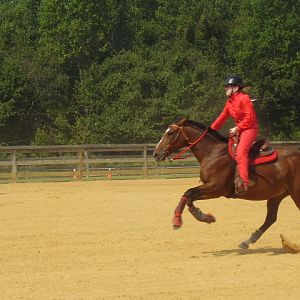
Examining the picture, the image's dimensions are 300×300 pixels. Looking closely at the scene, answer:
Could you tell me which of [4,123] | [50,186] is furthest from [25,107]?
[50,186]

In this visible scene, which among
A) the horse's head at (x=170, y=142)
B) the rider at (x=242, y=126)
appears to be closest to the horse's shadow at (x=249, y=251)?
the rider at (x=242, y=126)

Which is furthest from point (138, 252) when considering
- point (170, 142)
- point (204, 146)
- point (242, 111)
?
point (242, 111)

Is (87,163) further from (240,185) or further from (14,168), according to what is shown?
(240,185)

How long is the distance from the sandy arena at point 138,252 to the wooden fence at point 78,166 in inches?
332

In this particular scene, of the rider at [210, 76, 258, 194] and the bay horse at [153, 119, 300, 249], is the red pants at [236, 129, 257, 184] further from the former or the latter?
the bay horse at [153, 119, 300, 249]

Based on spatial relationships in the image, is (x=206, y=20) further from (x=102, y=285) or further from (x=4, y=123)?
(x=102, y=285)

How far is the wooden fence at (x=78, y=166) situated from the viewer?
26.9 meters

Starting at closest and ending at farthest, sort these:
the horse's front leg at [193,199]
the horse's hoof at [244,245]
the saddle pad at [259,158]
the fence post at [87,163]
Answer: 1. the horse's front leg at [193,199]
2. the saddle pad at [259,158]
3. the horse's hoof at [244,245]
4. the fence post at [87,163]

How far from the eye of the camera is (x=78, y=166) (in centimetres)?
2727

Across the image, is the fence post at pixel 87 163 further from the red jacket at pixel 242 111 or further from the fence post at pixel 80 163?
the red jacket at pixel 242 111

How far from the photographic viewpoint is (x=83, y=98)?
47.5 m

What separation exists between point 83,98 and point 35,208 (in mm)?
31457

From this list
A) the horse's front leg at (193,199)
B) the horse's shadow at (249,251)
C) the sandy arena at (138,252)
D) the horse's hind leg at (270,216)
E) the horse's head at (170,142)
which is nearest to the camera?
the sandy arena at (138,252)

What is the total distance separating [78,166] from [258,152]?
56.4 feet
